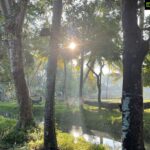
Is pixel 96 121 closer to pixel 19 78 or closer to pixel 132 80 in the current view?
pixel 19 78

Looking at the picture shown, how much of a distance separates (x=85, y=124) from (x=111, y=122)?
12.0ft

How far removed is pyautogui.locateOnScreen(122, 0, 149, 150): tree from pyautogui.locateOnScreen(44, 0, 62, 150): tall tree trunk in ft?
11.4

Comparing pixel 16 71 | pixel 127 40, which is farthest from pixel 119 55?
pixel 127 40

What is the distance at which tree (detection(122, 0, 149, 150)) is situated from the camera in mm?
9312

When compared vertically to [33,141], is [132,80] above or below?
above

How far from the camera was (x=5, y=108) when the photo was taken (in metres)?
47.5

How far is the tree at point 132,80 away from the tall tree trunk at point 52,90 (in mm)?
3478

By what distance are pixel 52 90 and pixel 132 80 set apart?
12.3 feet

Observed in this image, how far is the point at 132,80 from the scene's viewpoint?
370 inches

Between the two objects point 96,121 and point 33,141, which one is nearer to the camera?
point 33,141

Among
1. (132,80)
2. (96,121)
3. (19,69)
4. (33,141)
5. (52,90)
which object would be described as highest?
(19,69)

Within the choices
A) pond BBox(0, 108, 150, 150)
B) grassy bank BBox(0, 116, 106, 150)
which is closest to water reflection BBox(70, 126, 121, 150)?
pond BBox(0, 108, 150, 150)

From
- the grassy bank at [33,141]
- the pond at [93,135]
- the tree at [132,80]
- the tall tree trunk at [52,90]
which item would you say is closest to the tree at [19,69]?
the grassy bank at [33,141]

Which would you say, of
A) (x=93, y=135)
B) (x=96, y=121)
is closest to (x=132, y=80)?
(x=93, y=135)
